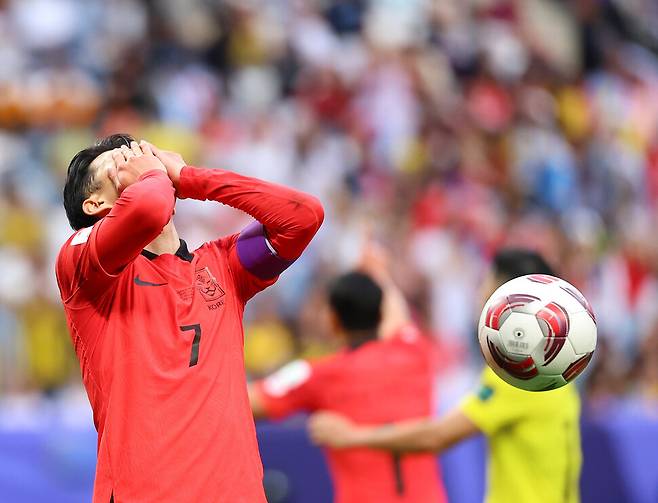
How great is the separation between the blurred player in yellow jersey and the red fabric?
0.65ft

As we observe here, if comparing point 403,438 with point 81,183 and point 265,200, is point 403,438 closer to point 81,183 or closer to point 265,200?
point 265,200

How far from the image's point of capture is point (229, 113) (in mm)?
13469

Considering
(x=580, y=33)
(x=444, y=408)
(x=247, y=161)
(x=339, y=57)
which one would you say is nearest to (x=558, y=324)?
(x=444, y=408)

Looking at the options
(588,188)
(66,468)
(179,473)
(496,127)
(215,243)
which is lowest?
(179,473)

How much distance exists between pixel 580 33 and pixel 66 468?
10022 mm

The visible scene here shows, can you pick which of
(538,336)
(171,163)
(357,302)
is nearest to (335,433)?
(357,302)

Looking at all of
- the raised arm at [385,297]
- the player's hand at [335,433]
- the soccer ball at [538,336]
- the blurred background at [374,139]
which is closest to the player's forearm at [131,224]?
the soccer ball at [538,336]

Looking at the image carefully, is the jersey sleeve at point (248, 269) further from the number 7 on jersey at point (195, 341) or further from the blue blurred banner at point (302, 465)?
the blue blurred banner at point (302, 465)

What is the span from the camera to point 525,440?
5.69 metres

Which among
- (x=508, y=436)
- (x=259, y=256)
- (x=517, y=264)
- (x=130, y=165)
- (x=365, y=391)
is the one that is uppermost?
(x=517, y=264)

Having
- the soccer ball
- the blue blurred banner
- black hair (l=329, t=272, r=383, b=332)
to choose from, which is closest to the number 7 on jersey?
the soccer ball

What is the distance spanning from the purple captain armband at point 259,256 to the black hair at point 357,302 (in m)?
1.66

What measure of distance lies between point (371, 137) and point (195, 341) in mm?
9547

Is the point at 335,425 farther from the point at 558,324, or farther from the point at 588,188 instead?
the point at 588,188
